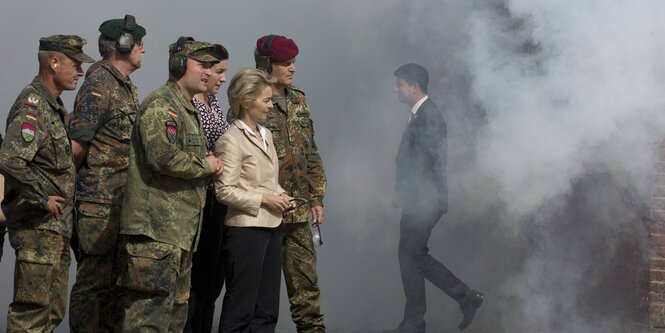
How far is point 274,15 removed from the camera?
31.7ft

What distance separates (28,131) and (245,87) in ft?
3.85

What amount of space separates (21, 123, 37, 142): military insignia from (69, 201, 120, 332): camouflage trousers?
27.2 inches

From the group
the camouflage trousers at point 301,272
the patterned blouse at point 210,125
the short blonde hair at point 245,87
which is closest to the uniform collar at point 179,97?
the short blonde hair at point 245,87

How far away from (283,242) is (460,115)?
194cm

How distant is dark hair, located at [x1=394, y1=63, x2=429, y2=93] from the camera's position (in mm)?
7758

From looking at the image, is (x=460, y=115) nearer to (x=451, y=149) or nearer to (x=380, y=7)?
(x=451, y=149)

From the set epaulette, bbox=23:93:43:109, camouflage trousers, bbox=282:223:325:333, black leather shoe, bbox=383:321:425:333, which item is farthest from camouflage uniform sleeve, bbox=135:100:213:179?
black leather shoe, bbox=383:321:425:333

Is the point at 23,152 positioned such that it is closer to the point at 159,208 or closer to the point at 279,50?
the point at 159,208

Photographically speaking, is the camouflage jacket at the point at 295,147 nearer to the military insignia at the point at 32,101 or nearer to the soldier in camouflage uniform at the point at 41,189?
the soldier in camouflage uniform at the point at 41,189

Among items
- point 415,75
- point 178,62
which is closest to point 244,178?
point 178,62

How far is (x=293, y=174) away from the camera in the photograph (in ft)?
22.0

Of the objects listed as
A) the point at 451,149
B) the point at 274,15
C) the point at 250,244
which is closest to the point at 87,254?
the point at 250,244

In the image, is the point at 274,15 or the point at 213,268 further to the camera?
the point at 274,15

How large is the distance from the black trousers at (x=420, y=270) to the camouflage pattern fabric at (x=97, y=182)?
92.5 inches
